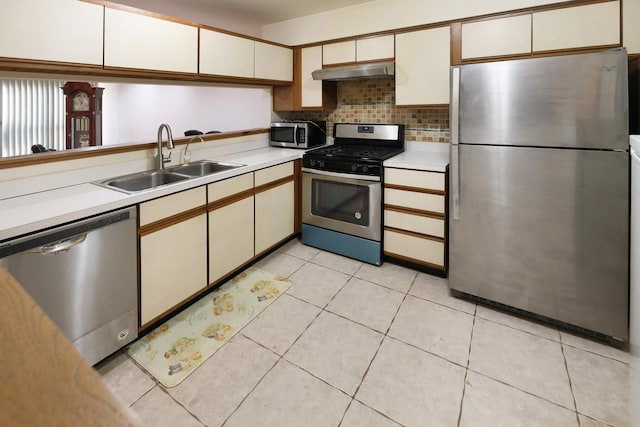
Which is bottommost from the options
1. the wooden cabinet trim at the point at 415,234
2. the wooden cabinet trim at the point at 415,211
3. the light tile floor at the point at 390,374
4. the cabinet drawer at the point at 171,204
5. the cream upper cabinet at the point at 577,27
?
the light tile floor at the point at 390,374

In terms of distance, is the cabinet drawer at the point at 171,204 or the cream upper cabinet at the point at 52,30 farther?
the cabinet drawer at the point at 171,204

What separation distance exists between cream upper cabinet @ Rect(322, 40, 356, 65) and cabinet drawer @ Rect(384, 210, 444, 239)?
147cm

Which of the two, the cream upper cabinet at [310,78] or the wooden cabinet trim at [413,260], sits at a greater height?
the cream upper cabinet at [310,78]

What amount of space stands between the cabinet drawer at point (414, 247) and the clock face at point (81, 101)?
350 centimetres

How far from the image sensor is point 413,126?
3.15 metres

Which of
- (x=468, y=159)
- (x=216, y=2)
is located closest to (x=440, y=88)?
(x=468, y=159)

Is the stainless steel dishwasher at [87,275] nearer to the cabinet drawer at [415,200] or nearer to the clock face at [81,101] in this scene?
the cabinet drawer at [415,200]

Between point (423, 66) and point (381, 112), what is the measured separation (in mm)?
663

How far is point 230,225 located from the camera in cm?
243

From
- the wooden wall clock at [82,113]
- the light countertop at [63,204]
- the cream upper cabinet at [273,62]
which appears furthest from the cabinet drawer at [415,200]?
the wooden wall clock at [82,113]

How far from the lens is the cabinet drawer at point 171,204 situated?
1809 millimetres

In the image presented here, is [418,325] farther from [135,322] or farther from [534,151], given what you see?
[135,322]

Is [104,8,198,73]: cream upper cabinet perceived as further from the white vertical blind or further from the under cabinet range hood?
the white vertical blind

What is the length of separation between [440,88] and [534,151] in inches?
40.6
